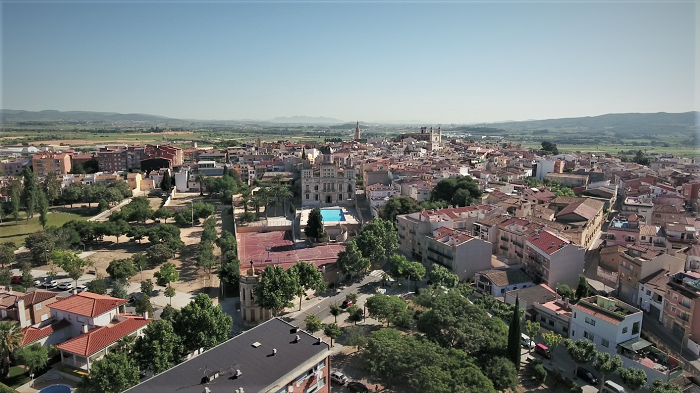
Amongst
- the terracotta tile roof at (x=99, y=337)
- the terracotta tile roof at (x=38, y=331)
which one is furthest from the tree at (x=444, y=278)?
the terracotta tile roof at (x=38, y=331)

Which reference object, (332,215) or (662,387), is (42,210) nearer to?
(332,215)

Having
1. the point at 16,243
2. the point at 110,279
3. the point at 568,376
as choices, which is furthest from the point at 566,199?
the point at 16,243

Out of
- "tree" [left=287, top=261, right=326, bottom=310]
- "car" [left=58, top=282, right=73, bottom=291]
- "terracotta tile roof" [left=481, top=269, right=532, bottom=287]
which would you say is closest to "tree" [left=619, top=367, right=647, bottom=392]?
"terracotta tile roof" [left=481, top=269, right=532, bottom=287]

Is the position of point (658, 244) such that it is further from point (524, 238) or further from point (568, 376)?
point (568, 376)

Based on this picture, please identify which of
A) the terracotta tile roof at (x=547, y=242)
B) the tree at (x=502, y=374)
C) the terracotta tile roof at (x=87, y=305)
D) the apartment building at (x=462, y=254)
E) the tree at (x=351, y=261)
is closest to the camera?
the tree at (x=502, y=374)

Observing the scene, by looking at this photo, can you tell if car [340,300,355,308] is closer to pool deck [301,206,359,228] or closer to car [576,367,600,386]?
car [576,367,600,386]

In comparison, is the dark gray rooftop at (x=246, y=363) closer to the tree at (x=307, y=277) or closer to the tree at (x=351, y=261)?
the tree at (x=307, y=277)

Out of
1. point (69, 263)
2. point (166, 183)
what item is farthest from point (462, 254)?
point (166, 183)
